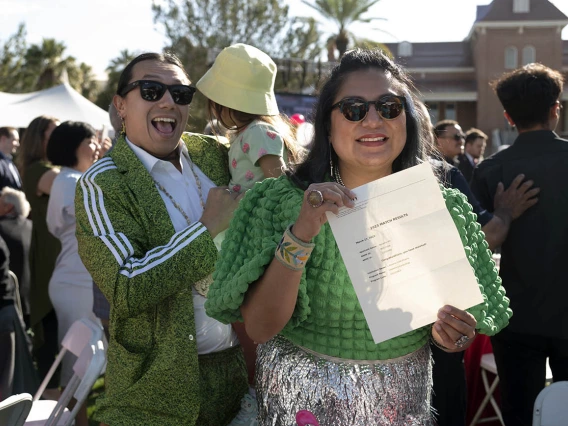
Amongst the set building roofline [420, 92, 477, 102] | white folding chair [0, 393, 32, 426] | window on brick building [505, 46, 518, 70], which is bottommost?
white folding chair [0, 393, 32, 426]

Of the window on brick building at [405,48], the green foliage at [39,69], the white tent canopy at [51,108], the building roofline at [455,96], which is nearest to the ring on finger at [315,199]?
the white tent canopy at [51,108]

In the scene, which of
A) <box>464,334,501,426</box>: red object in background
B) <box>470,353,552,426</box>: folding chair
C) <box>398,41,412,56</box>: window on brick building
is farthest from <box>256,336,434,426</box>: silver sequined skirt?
<box>398,41,412,56</box>: window on brick building

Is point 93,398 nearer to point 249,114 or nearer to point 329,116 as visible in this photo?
point 249,114

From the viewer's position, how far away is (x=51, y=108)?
10.5 m

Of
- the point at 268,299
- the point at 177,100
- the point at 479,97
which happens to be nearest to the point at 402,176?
the point at 268,299

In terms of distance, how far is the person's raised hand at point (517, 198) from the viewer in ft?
9.62

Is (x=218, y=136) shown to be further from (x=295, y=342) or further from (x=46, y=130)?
(x=46, y=130)

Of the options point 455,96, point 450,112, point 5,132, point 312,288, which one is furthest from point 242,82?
point 450,112

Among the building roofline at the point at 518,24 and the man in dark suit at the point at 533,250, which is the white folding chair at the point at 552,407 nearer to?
the man in dark suit at the point at 533,250

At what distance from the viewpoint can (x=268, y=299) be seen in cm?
154

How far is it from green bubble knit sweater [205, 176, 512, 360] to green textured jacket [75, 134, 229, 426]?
0.39 m

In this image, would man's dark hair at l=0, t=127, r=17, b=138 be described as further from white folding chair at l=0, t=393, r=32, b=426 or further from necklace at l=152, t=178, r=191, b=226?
white folding chair at l=0, t=393, r=32, b=426

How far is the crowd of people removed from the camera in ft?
5.45

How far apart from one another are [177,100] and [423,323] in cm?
121
